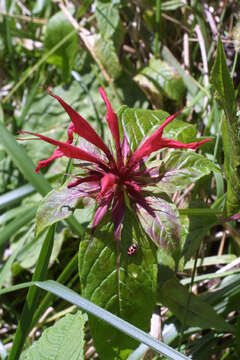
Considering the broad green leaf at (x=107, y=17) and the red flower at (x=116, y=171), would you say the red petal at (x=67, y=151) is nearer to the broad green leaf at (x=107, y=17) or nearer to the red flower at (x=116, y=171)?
the red flower at (x=116, y=171)

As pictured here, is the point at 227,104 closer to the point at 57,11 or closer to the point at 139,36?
the point at 139,36

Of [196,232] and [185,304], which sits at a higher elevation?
[196,232]

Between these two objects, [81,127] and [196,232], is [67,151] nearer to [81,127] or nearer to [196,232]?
[81,127]

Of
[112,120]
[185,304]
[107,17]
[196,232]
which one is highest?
[107,17]

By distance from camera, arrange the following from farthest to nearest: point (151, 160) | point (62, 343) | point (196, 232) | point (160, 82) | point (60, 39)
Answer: point (60, 39), point (160, 82), point (151, 160), point (196, 232), point (62, 343)

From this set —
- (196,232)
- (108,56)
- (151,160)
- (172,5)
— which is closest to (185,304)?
(196,232)

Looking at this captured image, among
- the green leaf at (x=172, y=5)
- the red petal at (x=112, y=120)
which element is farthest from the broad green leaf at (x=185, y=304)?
the green leaf at (x=172, y=5)

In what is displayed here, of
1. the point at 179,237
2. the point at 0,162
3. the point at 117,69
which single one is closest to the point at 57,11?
the point at 117,69
